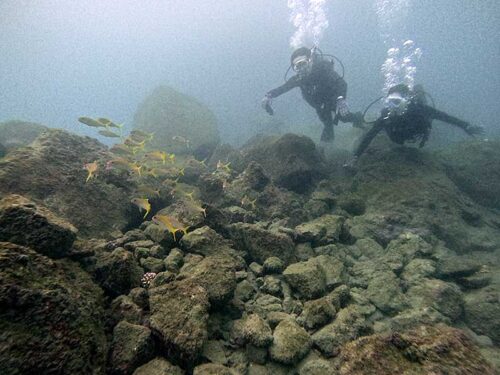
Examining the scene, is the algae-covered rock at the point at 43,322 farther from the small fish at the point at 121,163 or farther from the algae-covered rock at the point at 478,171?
the algae-covered rock at the point at 478,171

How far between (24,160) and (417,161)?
9.72m

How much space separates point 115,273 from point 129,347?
908 millimetres

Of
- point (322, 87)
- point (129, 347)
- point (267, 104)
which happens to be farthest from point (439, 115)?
point (129, 347)

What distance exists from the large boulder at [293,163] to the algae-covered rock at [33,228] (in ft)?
20.1

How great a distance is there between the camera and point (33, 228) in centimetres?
279

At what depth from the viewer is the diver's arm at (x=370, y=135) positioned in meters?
8.90

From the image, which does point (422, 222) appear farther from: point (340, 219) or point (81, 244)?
point (81, 244)

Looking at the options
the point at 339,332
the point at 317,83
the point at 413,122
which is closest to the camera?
the point at 339,332

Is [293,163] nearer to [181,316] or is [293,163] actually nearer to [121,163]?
[121,163]

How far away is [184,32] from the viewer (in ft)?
423

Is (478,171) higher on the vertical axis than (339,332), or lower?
higher

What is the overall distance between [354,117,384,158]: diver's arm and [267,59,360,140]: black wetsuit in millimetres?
1396

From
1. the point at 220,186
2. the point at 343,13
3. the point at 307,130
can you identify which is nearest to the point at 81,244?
the point at 220,186

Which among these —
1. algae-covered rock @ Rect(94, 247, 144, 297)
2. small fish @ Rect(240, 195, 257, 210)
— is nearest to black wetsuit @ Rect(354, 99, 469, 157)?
small fish @ Rect(240, 195, 257, 210)
